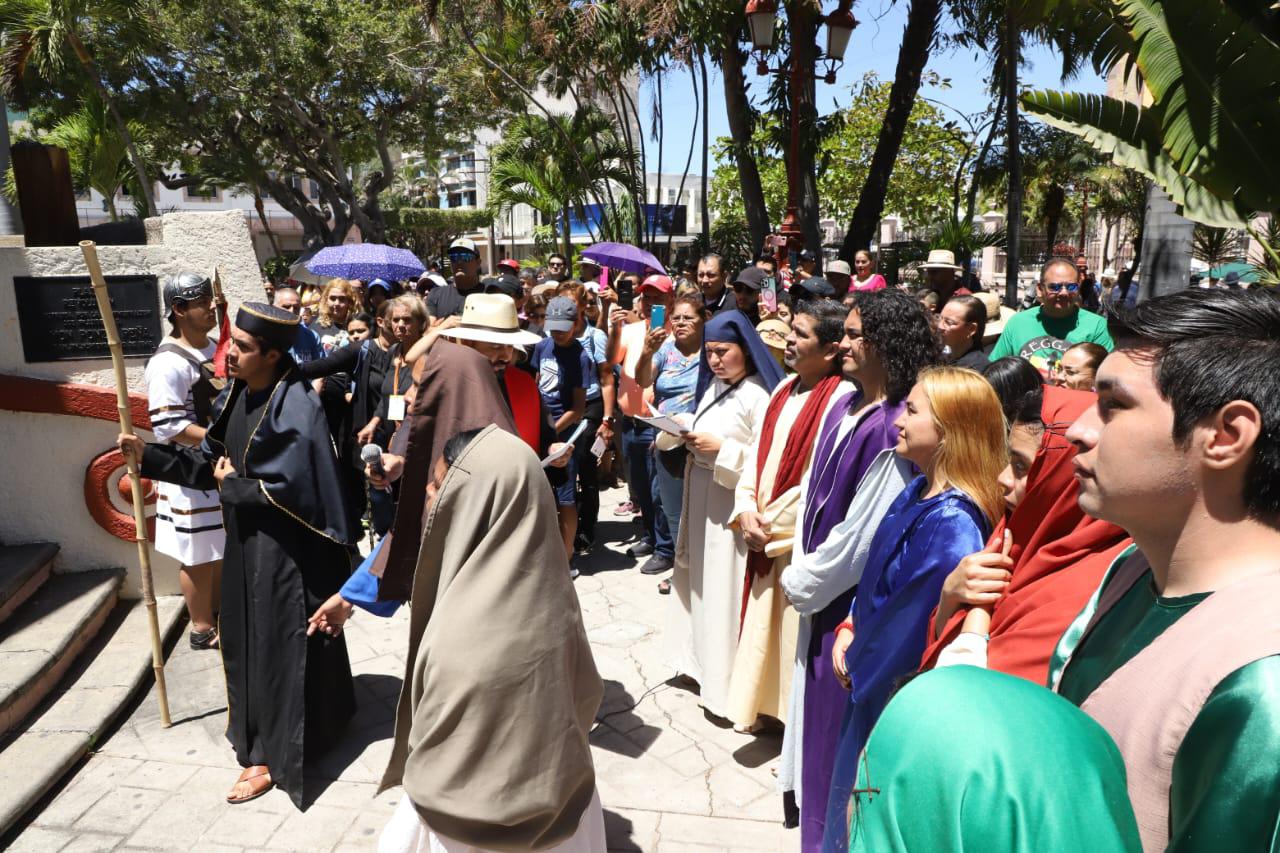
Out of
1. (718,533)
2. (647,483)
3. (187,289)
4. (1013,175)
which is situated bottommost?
(647,483)

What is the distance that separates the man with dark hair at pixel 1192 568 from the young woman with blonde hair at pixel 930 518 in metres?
1.04

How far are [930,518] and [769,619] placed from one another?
1785mm

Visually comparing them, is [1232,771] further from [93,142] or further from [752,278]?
[93,142]

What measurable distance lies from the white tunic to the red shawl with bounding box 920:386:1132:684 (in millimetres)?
4119

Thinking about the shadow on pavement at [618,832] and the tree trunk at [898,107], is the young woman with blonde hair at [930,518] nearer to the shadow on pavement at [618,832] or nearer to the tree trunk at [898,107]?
the shadow on pavement at [618,832]

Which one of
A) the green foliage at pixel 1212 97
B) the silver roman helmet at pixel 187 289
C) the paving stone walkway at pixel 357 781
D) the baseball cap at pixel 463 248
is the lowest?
the paving stone walkway at pixel 357 781

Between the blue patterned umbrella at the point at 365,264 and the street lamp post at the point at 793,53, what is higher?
the street lamp post at the point at 793,53

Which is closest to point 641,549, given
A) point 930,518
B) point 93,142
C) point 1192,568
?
point 930,518

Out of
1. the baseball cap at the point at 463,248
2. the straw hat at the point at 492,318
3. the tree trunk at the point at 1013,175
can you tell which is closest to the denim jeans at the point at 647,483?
the straw hat at the point at 492,318

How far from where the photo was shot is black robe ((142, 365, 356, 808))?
3814mm

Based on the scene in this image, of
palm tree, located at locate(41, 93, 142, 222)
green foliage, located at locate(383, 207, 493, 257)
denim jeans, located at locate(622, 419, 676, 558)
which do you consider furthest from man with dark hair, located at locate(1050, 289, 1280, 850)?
green foliage, located at locate(383, 207, 493, 257)

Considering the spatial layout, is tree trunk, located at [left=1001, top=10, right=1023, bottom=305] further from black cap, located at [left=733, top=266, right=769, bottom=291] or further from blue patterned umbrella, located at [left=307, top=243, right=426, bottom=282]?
blue patterned umbrella, located at [left=307, top=243, right=426, bottom=282]

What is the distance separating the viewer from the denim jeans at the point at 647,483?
681cm

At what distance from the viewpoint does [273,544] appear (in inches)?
152
